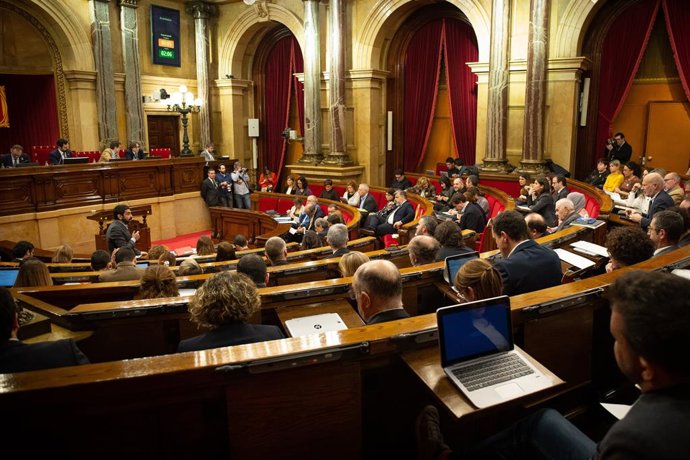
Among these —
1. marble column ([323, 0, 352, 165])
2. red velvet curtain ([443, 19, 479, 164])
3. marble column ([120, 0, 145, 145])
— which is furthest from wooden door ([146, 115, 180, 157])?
red velvet curtain ([443, 19, 479, 164])

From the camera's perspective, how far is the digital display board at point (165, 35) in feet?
42.1

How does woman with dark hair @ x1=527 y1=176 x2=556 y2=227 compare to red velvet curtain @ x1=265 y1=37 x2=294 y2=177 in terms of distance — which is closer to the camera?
woman with dark hair @ x1=527 y1=176 x2=556 y2=227

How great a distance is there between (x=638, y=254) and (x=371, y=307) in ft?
5.83

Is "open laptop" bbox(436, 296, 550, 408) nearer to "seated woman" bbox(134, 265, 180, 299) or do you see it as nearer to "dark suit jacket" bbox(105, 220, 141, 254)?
"seated woman" bbox(134, 265, 180, 299)

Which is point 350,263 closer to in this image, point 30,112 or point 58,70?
point 58,70

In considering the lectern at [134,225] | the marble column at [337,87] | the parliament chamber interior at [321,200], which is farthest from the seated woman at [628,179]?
the lectern at [134,225]

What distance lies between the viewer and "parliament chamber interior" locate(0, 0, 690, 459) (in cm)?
184

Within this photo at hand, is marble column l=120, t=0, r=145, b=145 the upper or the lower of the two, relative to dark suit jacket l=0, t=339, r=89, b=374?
upper

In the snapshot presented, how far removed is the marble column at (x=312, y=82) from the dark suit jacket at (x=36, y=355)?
9.98m

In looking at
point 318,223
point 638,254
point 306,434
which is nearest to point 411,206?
point 318,223

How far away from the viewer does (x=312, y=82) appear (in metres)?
12.0

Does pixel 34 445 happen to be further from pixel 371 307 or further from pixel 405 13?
pixel 405 13

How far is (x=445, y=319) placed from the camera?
2.00 meters

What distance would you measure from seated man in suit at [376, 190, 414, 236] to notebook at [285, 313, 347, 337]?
16.7 ft
